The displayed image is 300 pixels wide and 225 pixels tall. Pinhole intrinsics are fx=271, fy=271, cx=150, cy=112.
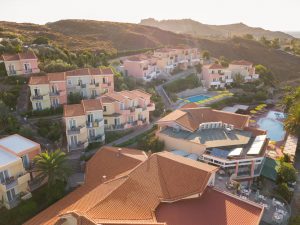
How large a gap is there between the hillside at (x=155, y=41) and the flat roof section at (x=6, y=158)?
86297mm

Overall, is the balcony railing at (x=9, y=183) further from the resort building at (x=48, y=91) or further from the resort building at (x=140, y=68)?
the resort building at (x=140, y=68)

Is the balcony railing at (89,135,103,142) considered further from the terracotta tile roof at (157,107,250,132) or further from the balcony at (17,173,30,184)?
the balcony at (17,173,30,184)

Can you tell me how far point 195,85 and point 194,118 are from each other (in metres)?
32.4

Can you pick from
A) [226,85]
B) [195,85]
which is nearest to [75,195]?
[195,85]

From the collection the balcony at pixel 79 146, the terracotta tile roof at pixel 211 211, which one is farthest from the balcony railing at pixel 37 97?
the terracotta tile roof at pixel 211 211

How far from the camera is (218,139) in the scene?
45.0 meters

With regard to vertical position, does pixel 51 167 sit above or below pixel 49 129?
below

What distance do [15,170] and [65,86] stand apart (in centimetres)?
2255

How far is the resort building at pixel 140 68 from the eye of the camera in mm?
73319

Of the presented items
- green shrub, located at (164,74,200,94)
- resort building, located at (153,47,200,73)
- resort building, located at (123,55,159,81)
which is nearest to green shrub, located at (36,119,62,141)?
resort building, located at (123,55,159,81)

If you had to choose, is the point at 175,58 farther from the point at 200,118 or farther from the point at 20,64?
the point at 20,64

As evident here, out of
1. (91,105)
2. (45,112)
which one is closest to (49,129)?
(45,112)

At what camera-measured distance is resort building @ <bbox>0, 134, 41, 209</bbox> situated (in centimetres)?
3127

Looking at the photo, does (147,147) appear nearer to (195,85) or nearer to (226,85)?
(195,85)
